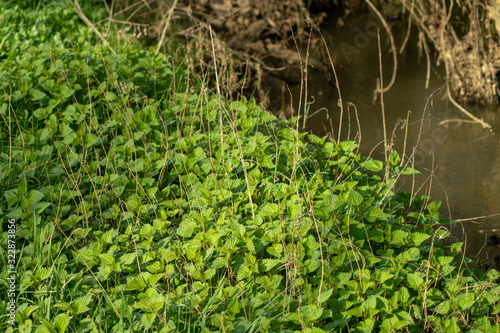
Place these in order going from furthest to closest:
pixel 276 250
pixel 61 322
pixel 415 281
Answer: pixel 276 250, pixel 415 281, pixel 61 322

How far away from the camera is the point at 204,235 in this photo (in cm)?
266

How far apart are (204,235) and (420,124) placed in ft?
9.48

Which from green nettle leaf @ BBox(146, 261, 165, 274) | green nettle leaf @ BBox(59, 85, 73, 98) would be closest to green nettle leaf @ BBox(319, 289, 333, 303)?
green nettle leaf @ BBox(146, 261, 165, 274)

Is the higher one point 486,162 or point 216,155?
point 216,155

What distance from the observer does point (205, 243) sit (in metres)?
2.65

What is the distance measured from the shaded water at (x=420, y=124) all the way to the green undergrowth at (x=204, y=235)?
1.64 ft

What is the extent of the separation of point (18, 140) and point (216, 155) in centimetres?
127

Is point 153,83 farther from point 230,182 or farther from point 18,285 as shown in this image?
point 18,285

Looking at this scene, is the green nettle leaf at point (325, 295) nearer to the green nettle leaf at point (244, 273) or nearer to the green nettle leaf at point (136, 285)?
the green nettle leaf at point (244, 273)

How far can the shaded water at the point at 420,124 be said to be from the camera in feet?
12.9

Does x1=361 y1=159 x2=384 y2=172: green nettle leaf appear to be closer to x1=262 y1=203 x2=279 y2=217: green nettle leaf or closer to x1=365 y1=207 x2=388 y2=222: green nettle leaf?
x1=365 y1=207 x2=388 y2=222: green nettle leaf

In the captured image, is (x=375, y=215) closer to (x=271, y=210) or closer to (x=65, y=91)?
(x=271, y=210)

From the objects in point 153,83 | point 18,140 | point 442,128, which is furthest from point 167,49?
point 442,128

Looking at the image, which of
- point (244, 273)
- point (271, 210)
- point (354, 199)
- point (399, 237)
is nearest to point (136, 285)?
point (244, 273)
